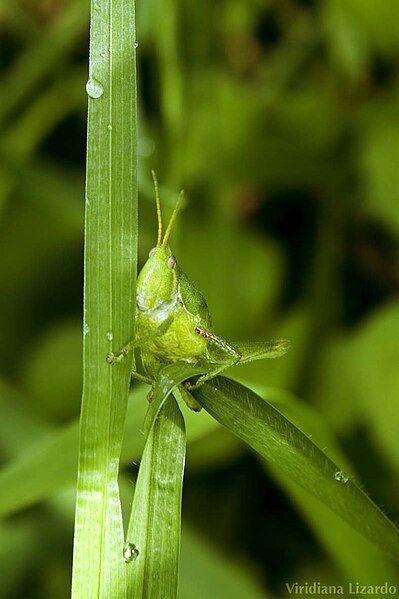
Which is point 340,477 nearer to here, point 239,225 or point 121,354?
point 121,354

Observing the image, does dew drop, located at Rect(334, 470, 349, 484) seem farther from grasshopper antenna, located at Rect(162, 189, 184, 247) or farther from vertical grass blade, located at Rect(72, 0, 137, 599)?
grasshopper antenna, located at Rect(162, 189, 184, 247)

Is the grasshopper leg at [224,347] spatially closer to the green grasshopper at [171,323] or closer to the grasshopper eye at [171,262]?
the green grasshopper at [171,323]

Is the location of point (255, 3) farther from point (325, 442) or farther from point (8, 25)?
point (325, 442)

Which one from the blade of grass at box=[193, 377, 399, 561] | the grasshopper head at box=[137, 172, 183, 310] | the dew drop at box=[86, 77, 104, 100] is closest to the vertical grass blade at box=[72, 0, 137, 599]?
the dew drop at box=[86, 77, 104, 100]

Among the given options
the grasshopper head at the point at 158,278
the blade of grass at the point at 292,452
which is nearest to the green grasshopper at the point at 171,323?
the grasshopper head at the point at 158,278

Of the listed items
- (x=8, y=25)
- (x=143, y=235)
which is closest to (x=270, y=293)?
(x=143, y=235)

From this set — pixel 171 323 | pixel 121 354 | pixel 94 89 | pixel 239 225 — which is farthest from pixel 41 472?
pixel 239 225

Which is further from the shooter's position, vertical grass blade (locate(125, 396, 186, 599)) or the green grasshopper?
the green grasshopper
